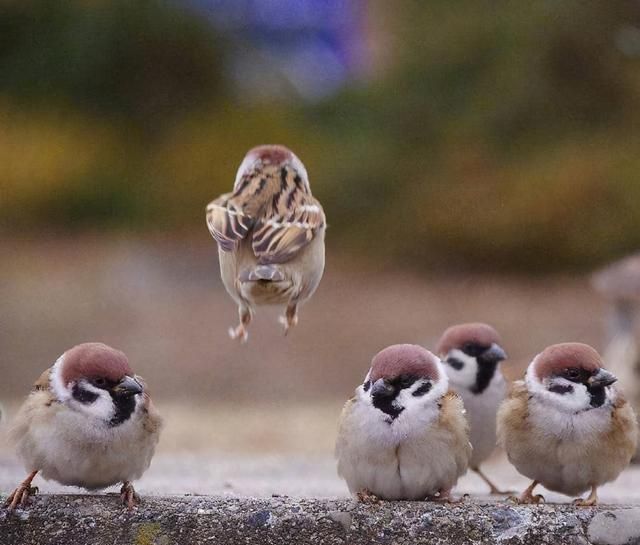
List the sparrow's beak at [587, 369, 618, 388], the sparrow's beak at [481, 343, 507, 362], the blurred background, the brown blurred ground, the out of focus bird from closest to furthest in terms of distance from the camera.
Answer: the sparrow's beak at [587, 369, 618, 388] → the sparrow's beak at [481, 343, 507, 362] → the out of focus bird → the brown blurred ground → the blurred background

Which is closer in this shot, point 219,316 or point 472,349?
point 472,349

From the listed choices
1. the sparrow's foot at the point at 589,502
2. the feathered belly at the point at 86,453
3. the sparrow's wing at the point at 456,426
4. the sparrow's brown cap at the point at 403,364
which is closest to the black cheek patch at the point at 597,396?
the sparrow's foot at the point at 589,502

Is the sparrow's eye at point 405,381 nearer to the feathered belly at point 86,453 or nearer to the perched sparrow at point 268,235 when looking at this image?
the perched sparrow at point 268,235

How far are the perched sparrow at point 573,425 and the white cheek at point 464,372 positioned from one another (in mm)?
861

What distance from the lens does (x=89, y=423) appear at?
353 cm

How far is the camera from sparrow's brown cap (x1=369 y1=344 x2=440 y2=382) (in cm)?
355

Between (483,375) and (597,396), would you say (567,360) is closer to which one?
(597,396)

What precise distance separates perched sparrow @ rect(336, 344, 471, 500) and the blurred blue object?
13.2 metres

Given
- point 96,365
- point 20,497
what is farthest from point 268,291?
point 20,497

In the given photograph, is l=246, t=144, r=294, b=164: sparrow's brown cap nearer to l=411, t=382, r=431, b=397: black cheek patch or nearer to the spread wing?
the spread wing

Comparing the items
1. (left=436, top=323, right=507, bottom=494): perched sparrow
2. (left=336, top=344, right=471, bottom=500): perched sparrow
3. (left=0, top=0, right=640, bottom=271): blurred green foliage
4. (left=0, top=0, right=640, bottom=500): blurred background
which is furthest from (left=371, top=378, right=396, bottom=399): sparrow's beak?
(left=0, top=0, right=640, bottom=271): blurred green foliage

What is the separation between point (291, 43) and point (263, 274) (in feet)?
54.6

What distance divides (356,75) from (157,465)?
A: 12.4 metres

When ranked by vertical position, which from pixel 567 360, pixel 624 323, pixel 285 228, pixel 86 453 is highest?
pixel 624 323
